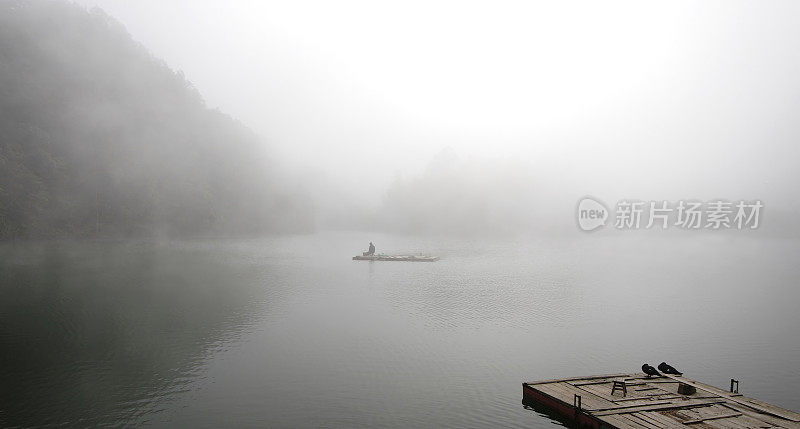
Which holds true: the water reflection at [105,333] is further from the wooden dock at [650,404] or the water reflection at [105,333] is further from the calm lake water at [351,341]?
the wooden dock at [650,404]

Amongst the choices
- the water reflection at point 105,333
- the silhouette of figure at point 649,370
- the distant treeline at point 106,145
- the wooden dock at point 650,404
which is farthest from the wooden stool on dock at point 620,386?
the distant treeline at point 106,145

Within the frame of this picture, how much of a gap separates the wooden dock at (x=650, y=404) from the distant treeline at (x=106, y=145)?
103 meters

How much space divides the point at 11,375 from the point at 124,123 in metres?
123

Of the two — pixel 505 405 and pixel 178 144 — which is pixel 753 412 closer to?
pixel 505 405

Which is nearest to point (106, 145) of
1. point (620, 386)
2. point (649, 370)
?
point (620, 386)

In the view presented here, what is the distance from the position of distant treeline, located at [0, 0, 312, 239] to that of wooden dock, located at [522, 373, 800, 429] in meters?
103

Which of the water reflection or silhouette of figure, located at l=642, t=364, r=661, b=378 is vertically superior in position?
silhouette of figure, located at l=642, t=364, r=661, b=378

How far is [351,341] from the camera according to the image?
26.7m

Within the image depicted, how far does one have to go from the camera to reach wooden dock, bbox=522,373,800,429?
15.0 m

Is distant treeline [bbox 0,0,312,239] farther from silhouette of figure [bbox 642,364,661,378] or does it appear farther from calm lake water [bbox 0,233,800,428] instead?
silhouette of figure [bbox 642,364,661,378]

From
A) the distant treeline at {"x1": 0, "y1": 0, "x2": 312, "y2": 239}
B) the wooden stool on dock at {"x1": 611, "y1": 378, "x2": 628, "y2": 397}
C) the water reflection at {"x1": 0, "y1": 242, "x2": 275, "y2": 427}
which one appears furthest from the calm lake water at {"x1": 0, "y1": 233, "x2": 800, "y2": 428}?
the distant treeline at {"x1": 0, "y1": 0, "x2": 312, "y2": 239}

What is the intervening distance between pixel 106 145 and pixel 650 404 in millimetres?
131322

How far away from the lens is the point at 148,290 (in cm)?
4119

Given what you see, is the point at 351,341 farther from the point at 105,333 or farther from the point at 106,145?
the point at 106,145
